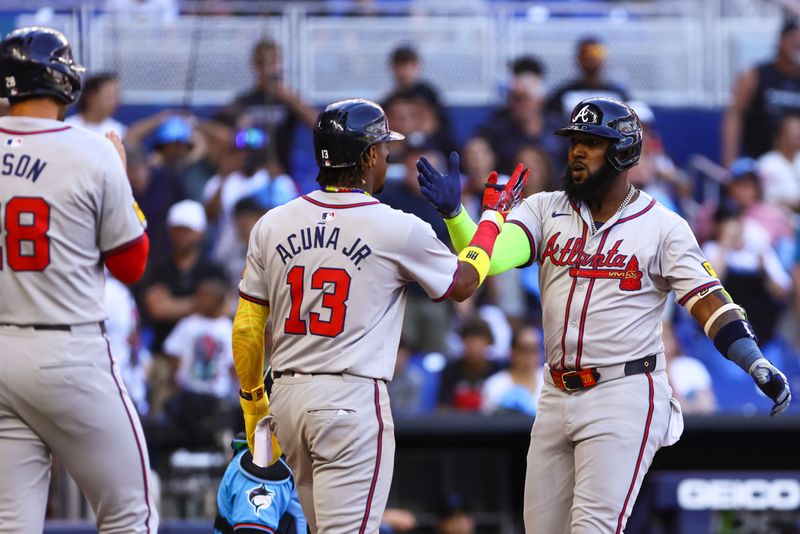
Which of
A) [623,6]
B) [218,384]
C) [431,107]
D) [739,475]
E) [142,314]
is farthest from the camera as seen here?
[623,6]

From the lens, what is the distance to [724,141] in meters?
12.0

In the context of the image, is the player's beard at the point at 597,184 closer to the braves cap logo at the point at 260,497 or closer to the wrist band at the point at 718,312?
the wrist band at the point at 718,312

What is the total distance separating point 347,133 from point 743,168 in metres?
7.45

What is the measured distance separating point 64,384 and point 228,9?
25.3 feet

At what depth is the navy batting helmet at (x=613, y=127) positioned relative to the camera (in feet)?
17.2

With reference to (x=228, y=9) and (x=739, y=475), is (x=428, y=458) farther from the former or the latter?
(x=228, y=9)

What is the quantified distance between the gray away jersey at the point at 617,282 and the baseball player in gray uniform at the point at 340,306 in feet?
1.53

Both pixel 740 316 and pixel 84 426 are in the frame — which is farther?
pixel 740 316

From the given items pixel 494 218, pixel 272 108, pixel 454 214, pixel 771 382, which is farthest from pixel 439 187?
pixel 272 108

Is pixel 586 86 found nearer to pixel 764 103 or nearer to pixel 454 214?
pixel 764 103

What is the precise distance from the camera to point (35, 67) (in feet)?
14.7

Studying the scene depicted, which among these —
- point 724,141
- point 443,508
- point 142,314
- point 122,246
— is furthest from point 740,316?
point 724,141

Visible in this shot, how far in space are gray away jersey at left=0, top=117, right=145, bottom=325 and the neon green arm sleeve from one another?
140cm

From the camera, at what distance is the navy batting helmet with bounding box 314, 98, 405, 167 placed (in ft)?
15.9
